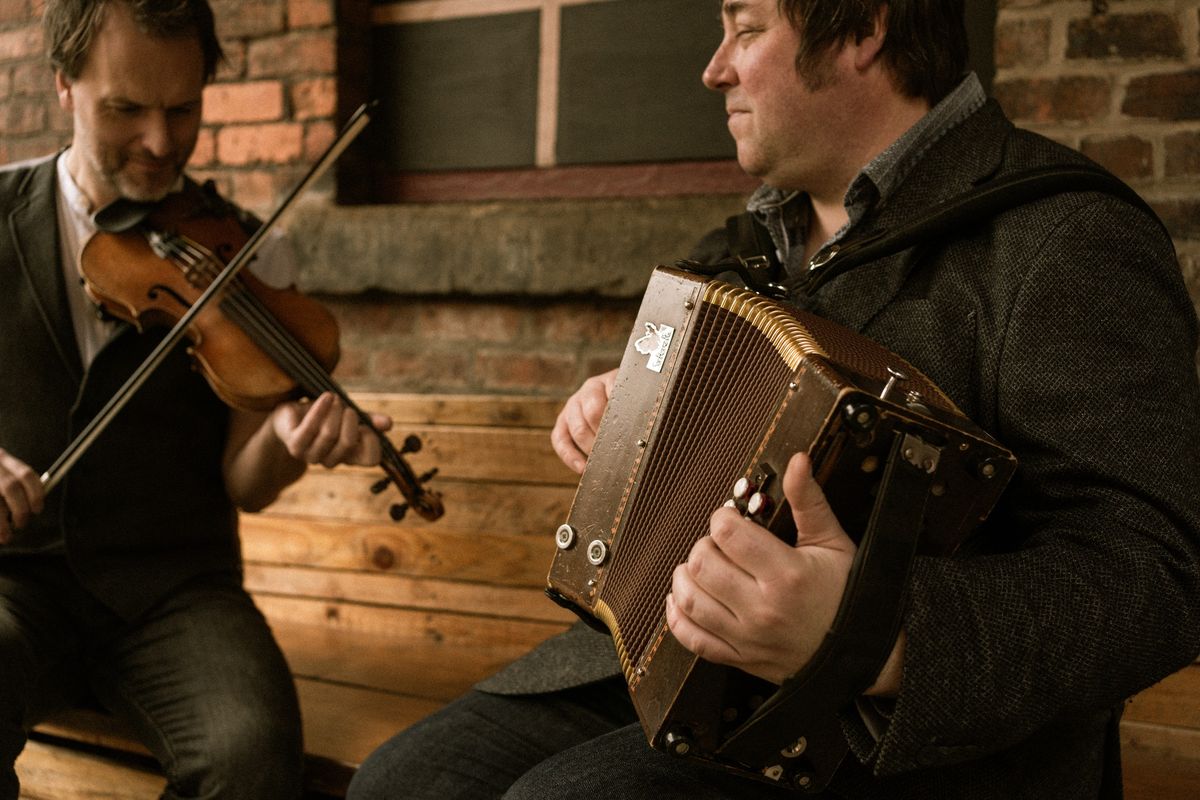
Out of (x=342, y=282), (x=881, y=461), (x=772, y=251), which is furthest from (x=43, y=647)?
(x=881, y=461)

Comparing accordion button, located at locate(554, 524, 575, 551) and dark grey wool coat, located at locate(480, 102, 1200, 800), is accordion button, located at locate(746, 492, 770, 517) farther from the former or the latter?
accordion button, located at locate(554, 524, 575, 551)

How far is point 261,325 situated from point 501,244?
656 millimetres

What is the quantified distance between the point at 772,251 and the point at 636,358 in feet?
1.12

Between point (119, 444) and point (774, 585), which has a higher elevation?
point (774, 585)

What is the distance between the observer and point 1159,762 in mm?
1523

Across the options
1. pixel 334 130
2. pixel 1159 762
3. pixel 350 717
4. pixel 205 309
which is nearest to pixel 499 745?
pixel 350 717

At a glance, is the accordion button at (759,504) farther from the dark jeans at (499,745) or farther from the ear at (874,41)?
the ear at (874,41)

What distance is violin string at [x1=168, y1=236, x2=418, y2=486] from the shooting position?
150cm

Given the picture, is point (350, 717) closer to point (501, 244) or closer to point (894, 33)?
point (501, 244)

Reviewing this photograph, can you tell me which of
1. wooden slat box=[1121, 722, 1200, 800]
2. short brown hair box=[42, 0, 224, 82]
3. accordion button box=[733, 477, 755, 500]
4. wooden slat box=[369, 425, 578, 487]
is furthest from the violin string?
wooden slat box=[1121, 722, 1200, 800]

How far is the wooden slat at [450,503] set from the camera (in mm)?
1950

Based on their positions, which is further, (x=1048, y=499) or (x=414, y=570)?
(x=414, y=570)

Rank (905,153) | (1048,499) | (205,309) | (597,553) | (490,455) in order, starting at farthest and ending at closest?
(490,455) → (205,309) → (905,153) → (597,553) → (1048,499)

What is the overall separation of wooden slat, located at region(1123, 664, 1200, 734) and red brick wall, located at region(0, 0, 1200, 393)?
22.5 inches
